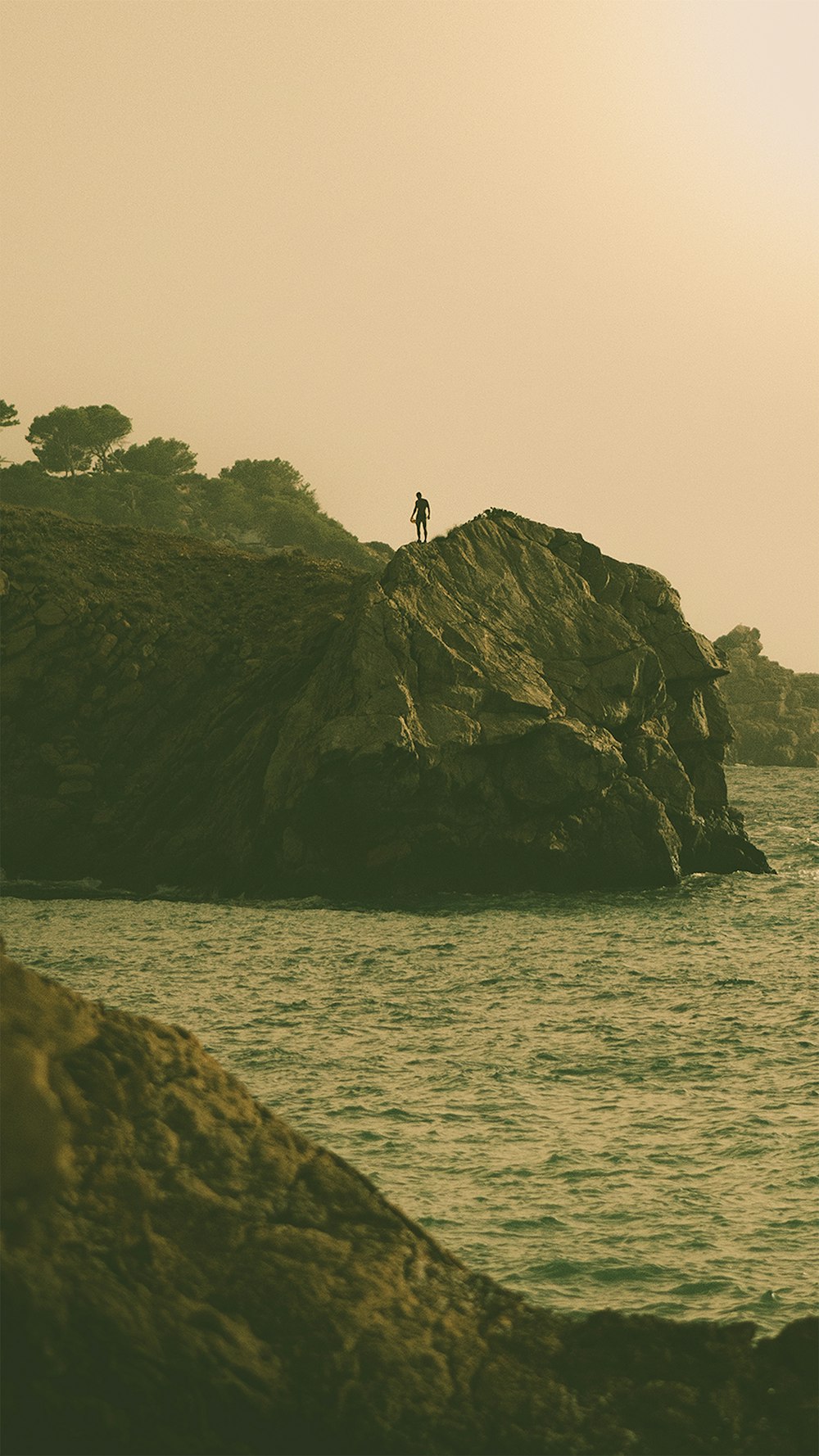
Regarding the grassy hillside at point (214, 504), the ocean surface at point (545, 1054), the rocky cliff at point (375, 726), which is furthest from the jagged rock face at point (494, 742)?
the grassy hillside at point (214, 504)

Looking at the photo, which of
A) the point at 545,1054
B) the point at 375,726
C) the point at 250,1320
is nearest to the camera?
the point at 250,1320

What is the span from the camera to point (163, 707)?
139ft

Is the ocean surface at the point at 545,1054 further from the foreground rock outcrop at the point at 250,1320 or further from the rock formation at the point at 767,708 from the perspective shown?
the rock formation at the point at 767,708

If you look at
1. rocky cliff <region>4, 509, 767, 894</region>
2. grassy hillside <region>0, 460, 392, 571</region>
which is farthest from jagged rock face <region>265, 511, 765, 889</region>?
grassy hillside <region>0, 460, 392, 571</region>

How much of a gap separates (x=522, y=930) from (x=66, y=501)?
56.3 meters

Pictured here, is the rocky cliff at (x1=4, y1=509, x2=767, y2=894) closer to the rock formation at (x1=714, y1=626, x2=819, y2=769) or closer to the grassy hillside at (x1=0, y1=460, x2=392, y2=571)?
the grassy hillside at (x1=0, y1=460, x2=392, y2=571)

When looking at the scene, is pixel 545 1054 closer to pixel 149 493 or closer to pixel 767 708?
pixel 149 493

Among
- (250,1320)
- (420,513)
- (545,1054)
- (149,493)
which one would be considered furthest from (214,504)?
(250,1320)

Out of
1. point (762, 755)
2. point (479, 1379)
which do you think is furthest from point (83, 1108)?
point (762, 755)

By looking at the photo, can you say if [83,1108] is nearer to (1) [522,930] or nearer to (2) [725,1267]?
(2) [725,1267]

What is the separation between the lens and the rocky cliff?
3719 cm

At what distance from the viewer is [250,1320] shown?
26.3ft

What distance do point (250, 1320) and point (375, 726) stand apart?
92.6 ft

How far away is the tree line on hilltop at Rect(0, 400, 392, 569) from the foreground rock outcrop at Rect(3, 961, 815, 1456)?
7248 centimetres
